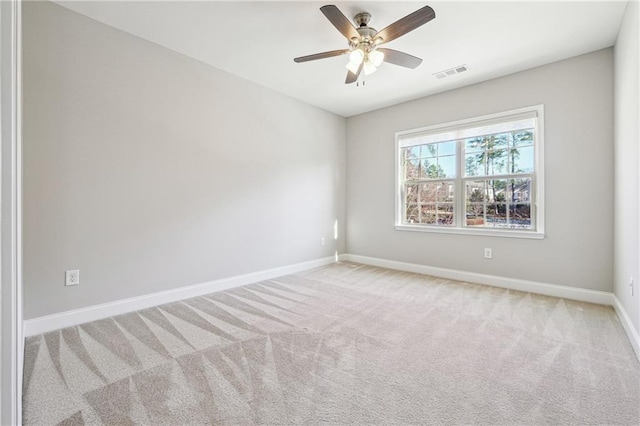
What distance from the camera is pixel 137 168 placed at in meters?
2.89

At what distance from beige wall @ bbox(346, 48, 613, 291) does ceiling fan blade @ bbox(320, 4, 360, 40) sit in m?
2.32

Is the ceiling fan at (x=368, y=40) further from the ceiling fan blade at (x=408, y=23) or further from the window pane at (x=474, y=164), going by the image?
the window pane at (x=474, y=164)

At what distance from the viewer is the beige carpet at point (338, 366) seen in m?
1.50

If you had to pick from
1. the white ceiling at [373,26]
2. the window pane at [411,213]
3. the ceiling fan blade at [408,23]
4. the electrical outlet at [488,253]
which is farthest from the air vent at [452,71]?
the electrical outlet at [488,253]

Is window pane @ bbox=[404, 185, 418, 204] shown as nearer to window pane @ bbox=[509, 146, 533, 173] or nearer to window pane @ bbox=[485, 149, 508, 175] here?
window pane @ bbox=[485, 149, 508, 175]

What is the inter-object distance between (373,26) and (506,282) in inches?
132

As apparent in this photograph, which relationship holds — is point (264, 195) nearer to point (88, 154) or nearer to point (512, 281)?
point (88, 154)

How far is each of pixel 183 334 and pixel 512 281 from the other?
147 inches

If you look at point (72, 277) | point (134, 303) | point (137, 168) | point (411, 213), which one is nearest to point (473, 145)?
point (411, 213)

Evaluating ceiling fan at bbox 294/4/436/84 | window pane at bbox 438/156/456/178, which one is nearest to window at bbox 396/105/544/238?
window pane at bbox 438/156/456/178

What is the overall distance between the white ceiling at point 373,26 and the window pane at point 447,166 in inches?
42.2

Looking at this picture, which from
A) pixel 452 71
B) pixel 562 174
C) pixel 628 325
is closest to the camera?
pixel 628 325

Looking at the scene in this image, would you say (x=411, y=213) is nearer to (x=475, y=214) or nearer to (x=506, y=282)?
(x=475, y=214)

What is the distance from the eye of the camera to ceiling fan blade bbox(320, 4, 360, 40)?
208 centimetres
